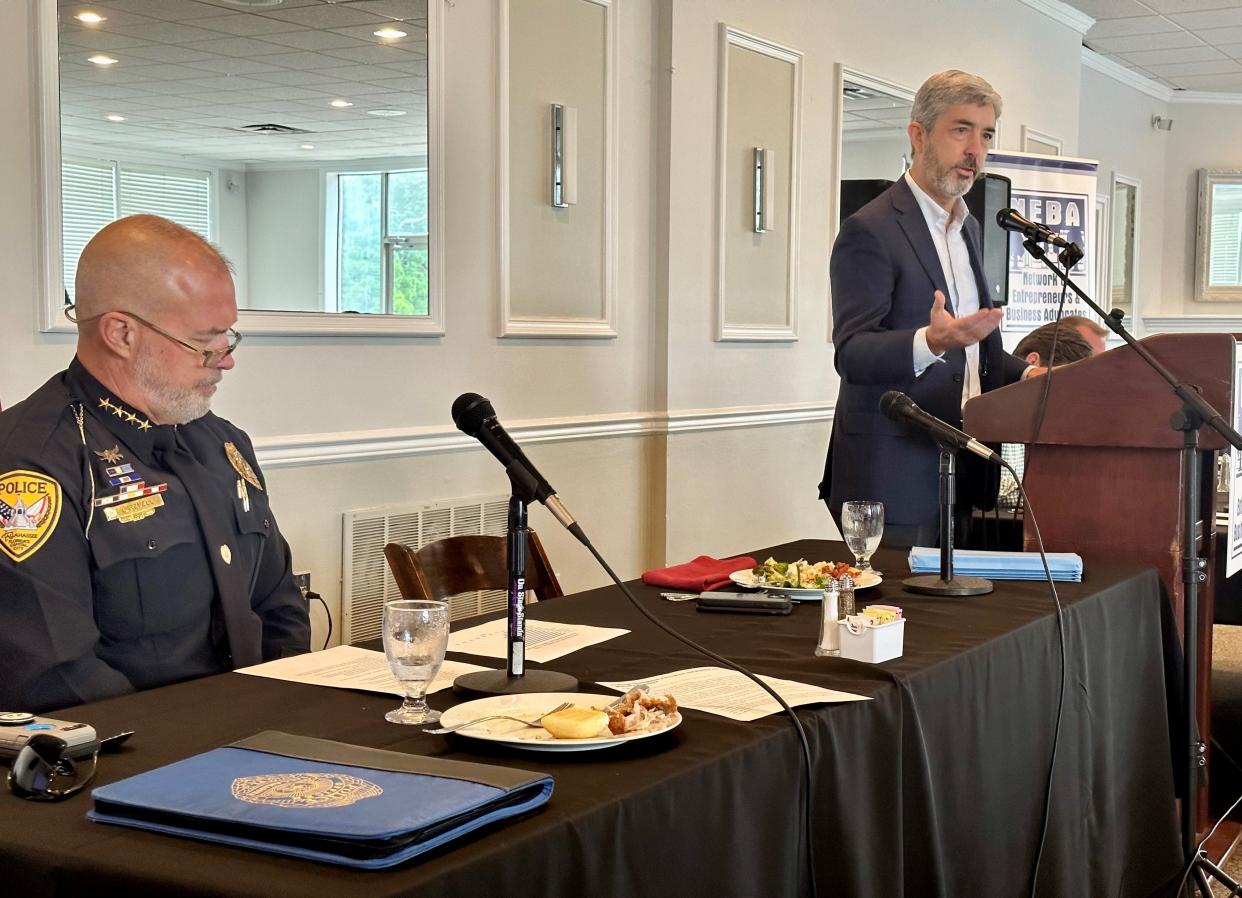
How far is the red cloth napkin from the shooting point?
223 centimetres

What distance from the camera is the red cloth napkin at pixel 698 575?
2.23 meters

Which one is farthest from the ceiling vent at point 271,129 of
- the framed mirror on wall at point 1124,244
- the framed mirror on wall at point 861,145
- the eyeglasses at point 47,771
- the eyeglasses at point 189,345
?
the framed mirror on wall at point 1124,244

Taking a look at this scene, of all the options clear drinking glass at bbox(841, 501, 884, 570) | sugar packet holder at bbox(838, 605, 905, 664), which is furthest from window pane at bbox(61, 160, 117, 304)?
sugar packet holder at bbox(838, 605, 905, 664)

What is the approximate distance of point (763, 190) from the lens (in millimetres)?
5020

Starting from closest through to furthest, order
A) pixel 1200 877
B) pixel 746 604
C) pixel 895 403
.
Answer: pixel 746 604, pixel 895 403, pixel 1200 877

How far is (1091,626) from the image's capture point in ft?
7.25

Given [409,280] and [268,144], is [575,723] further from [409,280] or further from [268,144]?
[409,280]

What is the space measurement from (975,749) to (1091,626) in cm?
49

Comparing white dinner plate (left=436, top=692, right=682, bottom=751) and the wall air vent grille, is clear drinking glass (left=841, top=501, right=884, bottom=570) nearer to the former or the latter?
white dinner plate (left=436, top=692, right=682, bottom=751)

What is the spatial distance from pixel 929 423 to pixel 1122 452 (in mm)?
795

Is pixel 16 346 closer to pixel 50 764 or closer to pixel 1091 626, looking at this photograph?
pixel 50 764

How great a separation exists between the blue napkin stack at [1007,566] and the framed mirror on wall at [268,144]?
1.78 meters

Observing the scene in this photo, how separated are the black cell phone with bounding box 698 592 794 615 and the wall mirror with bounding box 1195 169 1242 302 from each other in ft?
30.5

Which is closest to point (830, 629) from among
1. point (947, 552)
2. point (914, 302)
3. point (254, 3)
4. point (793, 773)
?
point (793, 773)
